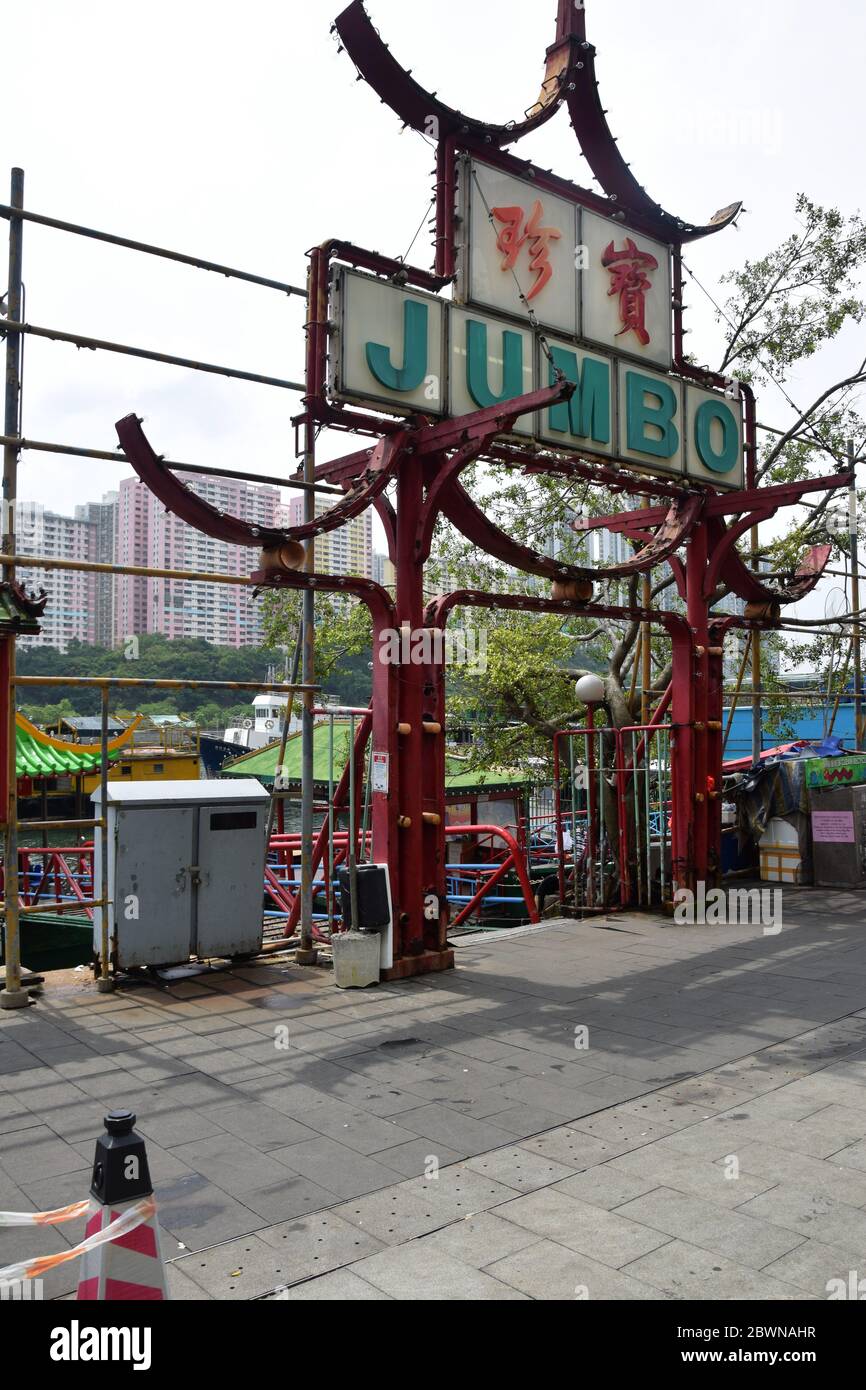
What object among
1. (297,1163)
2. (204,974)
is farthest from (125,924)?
(297,1163)

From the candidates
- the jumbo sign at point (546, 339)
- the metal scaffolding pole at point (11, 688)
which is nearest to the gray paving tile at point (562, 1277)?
the metal scaffolding pole at point (11, 688)

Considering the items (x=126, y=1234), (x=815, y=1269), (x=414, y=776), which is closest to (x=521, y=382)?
(x=414, y=776)

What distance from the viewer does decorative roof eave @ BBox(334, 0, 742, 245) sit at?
8.86m

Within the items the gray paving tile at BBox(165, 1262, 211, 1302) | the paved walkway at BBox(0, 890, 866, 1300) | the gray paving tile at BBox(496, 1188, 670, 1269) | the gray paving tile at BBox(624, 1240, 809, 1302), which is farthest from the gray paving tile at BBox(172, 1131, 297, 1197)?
the gray paving tile at BBox(624, 1240, 809, 1302)

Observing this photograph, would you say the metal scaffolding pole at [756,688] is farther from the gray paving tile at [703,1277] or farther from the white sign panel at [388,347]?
the gray paving tile at [703,1277]

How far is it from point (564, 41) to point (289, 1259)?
38.1 ft

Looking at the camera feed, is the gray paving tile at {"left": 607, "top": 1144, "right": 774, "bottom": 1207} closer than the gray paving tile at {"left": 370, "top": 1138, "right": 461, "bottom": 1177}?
Yes

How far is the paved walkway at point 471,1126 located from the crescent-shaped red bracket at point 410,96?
25.9 ft

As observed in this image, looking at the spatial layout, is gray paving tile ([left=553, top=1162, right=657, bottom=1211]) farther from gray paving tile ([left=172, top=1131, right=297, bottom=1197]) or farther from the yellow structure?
the yellow structure

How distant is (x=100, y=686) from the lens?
26.5ft

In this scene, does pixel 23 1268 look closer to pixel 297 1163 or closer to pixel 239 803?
pixel 297 1163

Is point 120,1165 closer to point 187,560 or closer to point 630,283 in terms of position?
point 187,560

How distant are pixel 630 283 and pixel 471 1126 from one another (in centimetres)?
937

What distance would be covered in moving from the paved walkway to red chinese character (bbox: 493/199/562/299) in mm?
6925
